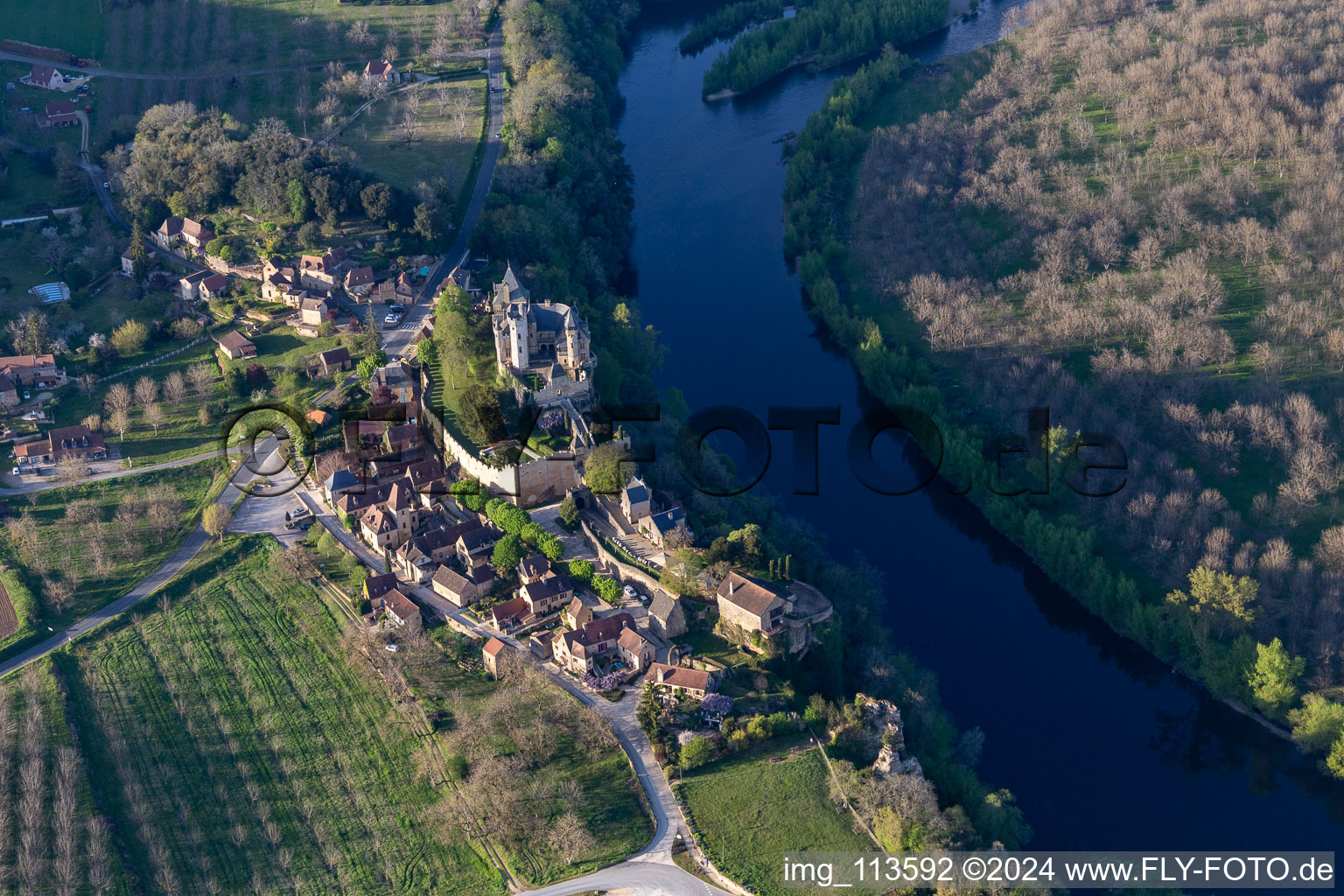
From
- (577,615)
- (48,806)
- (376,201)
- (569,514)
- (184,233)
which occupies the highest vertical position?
(376,201)

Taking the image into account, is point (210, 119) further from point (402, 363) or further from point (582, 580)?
point (582, 580)

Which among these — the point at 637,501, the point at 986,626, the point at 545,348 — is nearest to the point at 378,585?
the point at 637,501

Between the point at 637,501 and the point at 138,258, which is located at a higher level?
the point at 138,258

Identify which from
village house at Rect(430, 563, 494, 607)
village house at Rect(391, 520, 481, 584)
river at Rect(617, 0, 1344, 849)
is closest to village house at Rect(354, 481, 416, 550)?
village house at Rect(391, 520, 481, 584)

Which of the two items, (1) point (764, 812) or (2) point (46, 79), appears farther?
(2) point (46, 79)

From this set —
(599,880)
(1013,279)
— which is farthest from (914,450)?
(599,880)

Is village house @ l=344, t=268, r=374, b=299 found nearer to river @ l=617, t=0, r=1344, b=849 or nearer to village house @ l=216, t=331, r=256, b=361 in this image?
village house @ l=216, t=331, r=256, b=361

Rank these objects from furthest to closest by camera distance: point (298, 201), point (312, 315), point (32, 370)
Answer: point (298, 201) → point (312, 315) → point (32, 370)

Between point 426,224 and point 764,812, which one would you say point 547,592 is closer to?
point 764,812
